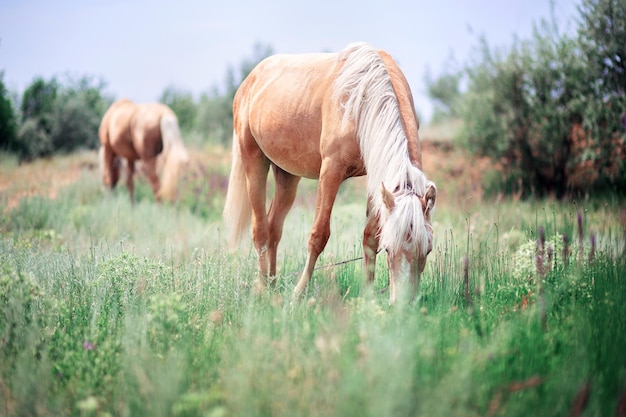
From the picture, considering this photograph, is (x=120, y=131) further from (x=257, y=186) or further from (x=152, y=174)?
(x=257, y=186)

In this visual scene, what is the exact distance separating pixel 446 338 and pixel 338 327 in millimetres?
580

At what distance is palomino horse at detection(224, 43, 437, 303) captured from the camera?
10.9 ft

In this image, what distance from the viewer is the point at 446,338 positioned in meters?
2.75

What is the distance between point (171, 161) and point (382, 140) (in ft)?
22.9

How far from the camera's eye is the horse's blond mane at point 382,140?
10.5 ft

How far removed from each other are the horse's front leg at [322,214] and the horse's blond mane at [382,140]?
373 millimetres

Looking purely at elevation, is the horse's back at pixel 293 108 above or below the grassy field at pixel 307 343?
above

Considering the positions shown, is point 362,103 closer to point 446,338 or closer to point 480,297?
point 480,297

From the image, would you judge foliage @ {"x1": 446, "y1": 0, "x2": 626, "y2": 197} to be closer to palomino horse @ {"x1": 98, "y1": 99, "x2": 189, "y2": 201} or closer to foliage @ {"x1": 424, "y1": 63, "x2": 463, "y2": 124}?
palomino horse @ {"x1": 98, "y1": 99, "x2": 189, "y2": 201}

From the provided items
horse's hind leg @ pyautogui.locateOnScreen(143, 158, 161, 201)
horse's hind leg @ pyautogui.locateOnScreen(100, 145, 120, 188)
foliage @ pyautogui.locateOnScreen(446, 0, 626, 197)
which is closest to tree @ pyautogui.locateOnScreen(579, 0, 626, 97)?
foliage @ pyautogui.locateOnScreen(446, 0, 626, 197)

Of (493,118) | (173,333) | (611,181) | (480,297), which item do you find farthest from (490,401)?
(493,118)

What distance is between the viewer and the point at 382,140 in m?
3.66

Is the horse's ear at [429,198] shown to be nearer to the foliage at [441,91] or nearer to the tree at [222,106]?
the tree at [222,106]

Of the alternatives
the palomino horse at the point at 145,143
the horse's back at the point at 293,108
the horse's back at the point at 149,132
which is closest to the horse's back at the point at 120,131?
the palomino horse at the point at 145,143
